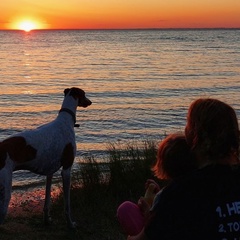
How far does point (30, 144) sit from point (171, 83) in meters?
25.5

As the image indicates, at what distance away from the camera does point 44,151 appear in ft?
20.3

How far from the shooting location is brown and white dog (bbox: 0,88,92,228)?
18.3 ft

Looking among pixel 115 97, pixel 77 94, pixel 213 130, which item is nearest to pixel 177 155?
pixel 213 130

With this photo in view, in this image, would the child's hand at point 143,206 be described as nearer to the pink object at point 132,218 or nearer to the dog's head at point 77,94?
the pink object at point 132,218

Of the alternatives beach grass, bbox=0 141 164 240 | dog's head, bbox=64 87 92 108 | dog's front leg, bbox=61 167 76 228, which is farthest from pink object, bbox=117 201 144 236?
dog's head, bbox=64 87 92 108

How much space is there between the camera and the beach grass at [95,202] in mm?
6523

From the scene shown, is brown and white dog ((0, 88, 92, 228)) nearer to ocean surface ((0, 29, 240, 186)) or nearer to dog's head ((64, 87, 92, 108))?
dog's head ((64, 87, 92, 108))

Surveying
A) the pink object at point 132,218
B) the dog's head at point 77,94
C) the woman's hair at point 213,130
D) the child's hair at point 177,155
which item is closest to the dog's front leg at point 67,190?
the dog's head at point 77,94

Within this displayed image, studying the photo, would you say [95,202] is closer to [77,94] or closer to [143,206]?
[77,94]

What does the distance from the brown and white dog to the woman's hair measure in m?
3.20

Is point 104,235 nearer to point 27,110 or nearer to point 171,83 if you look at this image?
point 27,110

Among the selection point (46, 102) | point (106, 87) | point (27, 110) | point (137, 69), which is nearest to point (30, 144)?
point (27, 110)

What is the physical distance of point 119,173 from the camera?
807 cm

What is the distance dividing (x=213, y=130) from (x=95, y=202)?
5.03 metres
